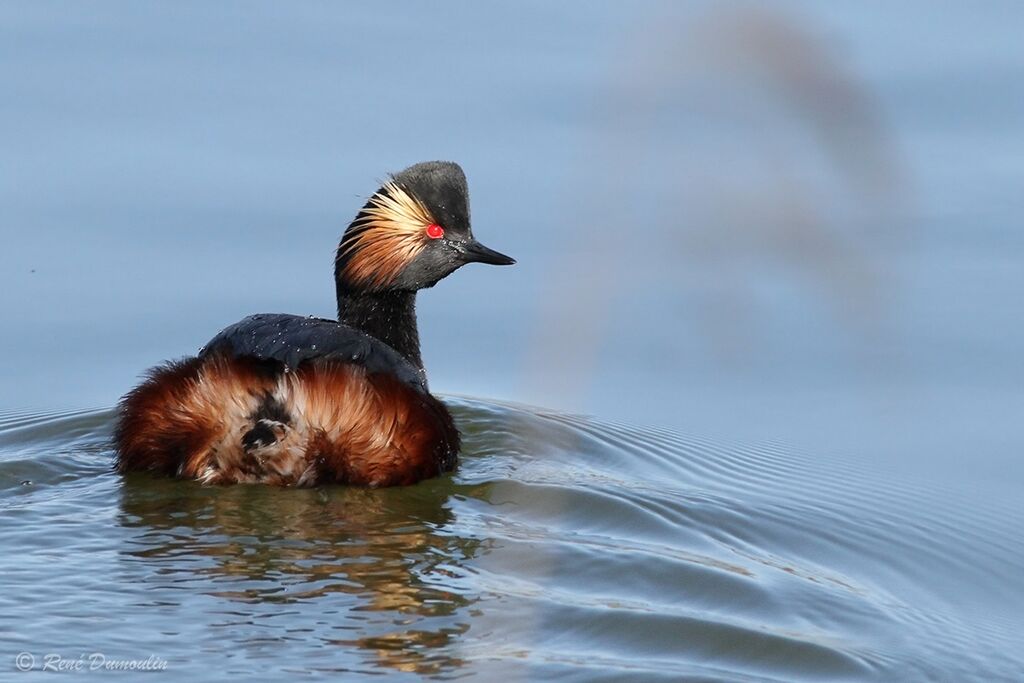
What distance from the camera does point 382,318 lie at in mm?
7352

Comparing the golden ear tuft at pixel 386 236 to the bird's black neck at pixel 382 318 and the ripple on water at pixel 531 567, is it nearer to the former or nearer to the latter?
the bird's black neck at pixel 382 318

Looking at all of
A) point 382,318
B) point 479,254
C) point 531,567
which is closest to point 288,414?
point 382,318

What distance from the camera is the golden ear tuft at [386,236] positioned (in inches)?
282

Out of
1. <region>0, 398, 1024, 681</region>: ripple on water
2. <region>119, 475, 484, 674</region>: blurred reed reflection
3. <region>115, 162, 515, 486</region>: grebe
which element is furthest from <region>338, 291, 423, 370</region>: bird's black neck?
<region>119, 475, 484, 674</region>: blurred reed reflection

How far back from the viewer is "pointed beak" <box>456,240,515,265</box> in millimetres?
7328

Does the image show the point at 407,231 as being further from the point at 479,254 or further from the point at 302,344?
the point at 302,344

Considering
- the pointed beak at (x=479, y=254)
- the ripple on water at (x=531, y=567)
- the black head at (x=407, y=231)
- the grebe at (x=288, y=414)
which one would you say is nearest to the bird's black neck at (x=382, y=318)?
the black head at (x=407, y=231)

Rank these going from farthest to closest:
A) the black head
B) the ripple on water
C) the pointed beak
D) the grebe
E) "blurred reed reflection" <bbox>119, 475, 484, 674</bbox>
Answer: the pointed beak → the black head → the grebe → "blurred reed reflection" <bbox>119, 475, 484, 674</bbox> → the ripple on water

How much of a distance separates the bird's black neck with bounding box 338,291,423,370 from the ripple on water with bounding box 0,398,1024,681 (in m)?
0.68

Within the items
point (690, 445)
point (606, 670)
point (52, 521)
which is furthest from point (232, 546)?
point (690, 445)

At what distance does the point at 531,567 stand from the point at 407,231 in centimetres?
358

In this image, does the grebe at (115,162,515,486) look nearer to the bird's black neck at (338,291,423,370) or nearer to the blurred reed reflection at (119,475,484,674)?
the blurred reed reflection at (119,475,484,674)

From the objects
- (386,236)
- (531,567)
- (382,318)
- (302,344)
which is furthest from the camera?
(382,318)

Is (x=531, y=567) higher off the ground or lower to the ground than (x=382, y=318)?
lower
